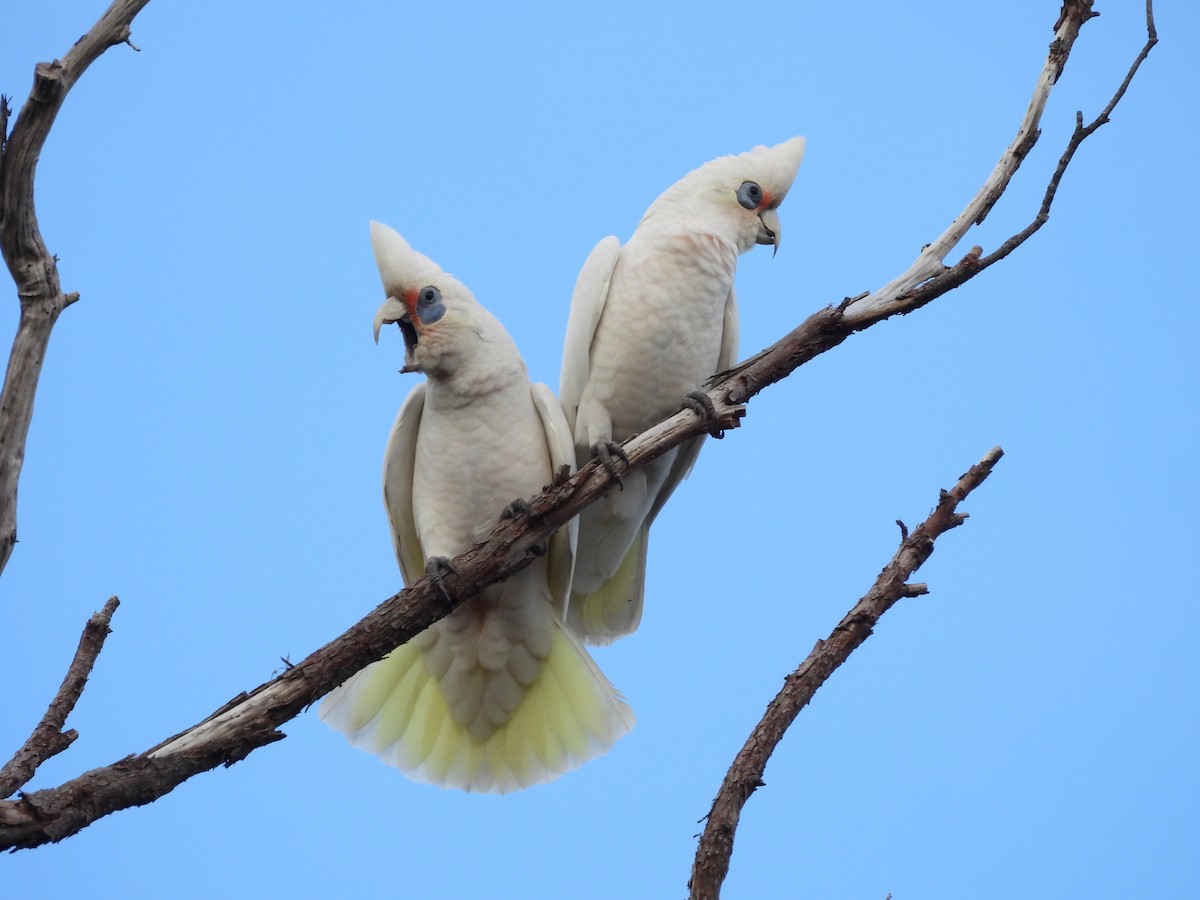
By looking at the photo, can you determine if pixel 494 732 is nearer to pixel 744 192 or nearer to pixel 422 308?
pixel 422 308

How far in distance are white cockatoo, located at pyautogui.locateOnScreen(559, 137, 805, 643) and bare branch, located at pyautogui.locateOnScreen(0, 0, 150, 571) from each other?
5.97 feet

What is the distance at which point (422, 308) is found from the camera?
4.29 m

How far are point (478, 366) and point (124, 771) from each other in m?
1.76

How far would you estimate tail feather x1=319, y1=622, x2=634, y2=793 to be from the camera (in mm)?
4828

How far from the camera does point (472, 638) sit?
4695 millimetres

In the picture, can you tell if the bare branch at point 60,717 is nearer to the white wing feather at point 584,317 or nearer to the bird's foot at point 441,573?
the bird's foot at point 441,573

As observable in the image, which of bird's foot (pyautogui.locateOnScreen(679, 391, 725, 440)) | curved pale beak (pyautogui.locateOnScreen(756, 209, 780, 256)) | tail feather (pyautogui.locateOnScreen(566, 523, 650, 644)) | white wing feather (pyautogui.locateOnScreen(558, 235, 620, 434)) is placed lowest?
tail feather (pyautogui.locateOnScreen(566, 523, 650, 644))

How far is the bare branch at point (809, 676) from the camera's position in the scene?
144 inches

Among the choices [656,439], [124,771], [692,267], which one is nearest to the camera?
[124,771]

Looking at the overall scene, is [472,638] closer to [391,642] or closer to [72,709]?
[391,642]

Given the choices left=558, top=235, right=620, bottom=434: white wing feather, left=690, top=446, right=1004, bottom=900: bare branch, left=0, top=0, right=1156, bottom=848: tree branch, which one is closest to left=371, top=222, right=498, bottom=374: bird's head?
left=558, top=235, right=620, bottom=434: white wing feather

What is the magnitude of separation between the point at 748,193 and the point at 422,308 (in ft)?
4.72

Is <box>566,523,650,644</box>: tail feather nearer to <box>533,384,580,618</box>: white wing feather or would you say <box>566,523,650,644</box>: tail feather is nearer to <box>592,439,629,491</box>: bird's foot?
<box>533,384,580,618</box>: white wing feather

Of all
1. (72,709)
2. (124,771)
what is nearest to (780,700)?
(124,771)
